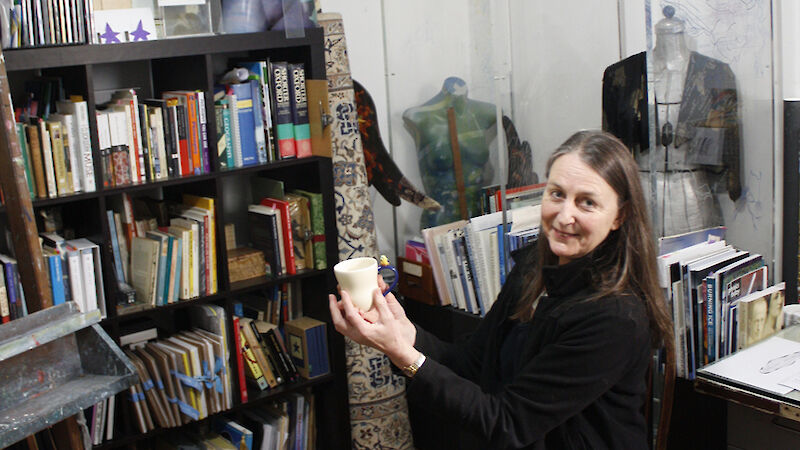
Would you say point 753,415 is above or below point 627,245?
below

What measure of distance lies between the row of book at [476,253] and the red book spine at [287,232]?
1.75 feet

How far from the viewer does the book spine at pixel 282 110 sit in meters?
2.88

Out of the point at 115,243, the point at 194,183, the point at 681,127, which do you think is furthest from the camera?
the point at 194,183

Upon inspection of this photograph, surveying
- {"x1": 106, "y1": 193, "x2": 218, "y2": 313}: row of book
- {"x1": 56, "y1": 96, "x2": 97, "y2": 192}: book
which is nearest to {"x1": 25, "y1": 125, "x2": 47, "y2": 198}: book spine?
{"x1": 56, "y1": 96, "x2": 97, "y2": 192}: book

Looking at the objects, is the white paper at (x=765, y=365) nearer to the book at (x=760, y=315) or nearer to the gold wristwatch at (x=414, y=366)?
the book at (x=760, y=315)

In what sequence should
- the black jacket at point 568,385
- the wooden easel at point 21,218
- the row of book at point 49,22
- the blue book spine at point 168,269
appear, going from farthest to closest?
1. the blue book spine at point 168,269
2. the row of book at point 49,22
3. the wooden easel at point 21,218
4. the black jacket at point 568,385

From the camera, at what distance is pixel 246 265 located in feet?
9.68

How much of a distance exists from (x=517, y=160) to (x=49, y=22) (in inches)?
61.6

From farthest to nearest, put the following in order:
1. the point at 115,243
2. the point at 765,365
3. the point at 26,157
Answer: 1. the point at 115,243
2. the point at 26,157
3. the point at 765,365

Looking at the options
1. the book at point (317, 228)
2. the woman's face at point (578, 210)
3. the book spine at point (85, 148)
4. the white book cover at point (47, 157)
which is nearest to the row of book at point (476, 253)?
the book at point (317, 228)

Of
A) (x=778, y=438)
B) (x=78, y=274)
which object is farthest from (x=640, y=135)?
(x=78, y=274)

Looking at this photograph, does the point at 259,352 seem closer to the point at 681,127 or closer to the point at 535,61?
the point at 535,61

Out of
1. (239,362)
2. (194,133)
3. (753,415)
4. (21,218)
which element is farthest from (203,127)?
(753,415)

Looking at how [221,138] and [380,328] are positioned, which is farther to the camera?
[221,138]
